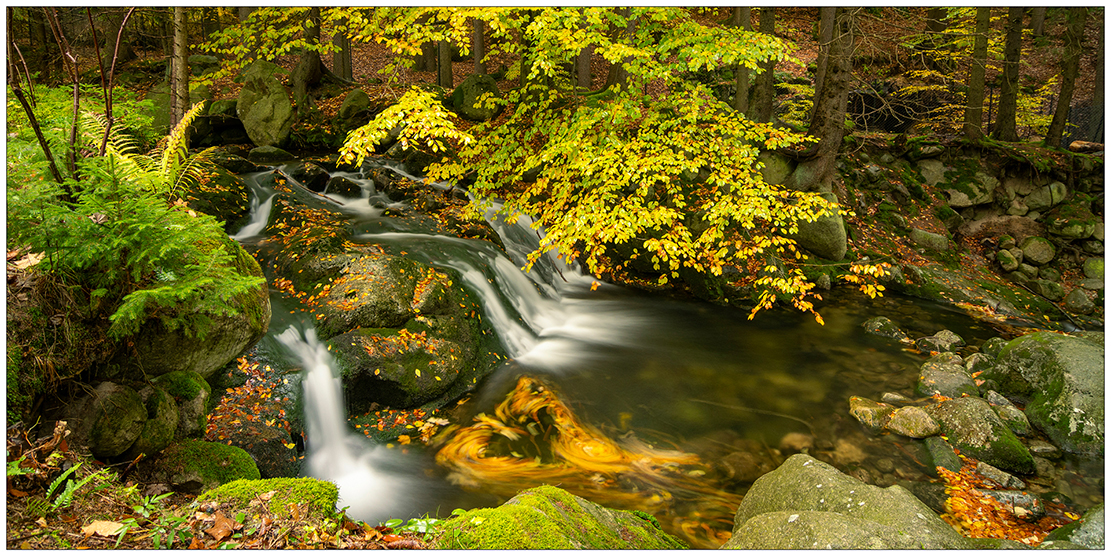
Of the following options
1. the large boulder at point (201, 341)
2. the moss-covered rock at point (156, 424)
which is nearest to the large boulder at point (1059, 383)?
the large boulder at point (201, 341)

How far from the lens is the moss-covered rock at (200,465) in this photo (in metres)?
3.79

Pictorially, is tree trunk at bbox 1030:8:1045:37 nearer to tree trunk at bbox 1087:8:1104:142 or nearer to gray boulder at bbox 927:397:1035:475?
tree trunk at bbox 1087:8:1104:142

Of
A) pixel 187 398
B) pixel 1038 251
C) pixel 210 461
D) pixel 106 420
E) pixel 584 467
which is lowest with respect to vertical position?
pixel 584 467

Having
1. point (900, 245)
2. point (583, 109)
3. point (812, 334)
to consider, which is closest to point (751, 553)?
point (583, 109)

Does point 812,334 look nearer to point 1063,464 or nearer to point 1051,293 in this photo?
point 1063,464

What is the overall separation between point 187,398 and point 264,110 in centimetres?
1141

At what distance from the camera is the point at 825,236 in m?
11.3

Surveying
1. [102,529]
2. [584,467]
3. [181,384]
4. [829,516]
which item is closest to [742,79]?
[584,467]

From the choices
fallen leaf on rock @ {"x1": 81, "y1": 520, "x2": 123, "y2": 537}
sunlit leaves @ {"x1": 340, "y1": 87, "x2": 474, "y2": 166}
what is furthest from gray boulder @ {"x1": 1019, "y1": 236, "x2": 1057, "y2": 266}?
fallen leaf on rock @ {"x1": 81, "y1": 520, "x2": 123, "y2": 537}

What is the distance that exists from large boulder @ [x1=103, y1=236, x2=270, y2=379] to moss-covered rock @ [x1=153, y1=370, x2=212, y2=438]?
0.23ft

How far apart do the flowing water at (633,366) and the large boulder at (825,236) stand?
3.53ft

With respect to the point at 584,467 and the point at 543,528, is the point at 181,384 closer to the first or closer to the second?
the point at 543,528

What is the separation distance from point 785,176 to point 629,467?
9349 mm

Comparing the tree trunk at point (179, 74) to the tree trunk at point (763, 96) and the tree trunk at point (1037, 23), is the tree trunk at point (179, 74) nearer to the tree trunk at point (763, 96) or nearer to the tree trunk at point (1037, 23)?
the tree trunk at point (763, 96)
